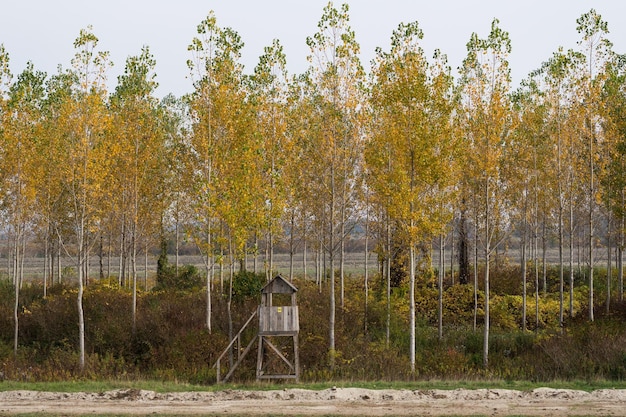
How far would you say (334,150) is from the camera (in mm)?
23578

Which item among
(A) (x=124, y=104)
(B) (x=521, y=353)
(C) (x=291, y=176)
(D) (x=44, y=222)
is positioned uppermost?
(A) (x=124, y=104)

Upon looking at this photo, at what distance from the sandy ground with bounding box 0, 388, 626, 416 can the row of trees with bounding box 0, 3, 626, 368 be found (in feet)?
15.7

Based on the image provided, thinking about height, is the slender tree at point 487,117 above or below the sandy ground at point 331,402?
above

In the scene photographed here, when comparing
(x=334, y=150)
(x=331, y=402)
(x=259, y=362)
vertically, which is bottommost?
(x=331, y=402)

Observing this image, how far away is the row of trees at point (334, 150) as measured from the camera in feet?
75.1

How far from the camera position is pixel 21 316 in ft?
96.2

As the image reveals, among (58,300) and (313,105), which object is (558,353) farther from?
(58,300)

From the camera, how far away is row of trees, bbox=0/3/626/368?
22.9 m

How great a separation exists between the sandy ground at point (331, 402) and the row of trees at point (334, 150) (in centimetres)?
478

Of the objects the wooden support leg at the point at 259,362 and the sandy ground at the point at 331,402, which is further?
the wooden support leg at the point at 259,362

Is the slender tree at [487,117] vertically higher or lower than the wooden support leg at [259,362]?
higher

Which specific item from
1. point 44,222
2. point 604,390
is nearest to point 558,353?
point 604,390

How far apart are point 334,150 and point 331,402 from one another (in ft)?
32.1

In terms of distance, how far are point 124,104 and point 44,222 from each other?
960cm
